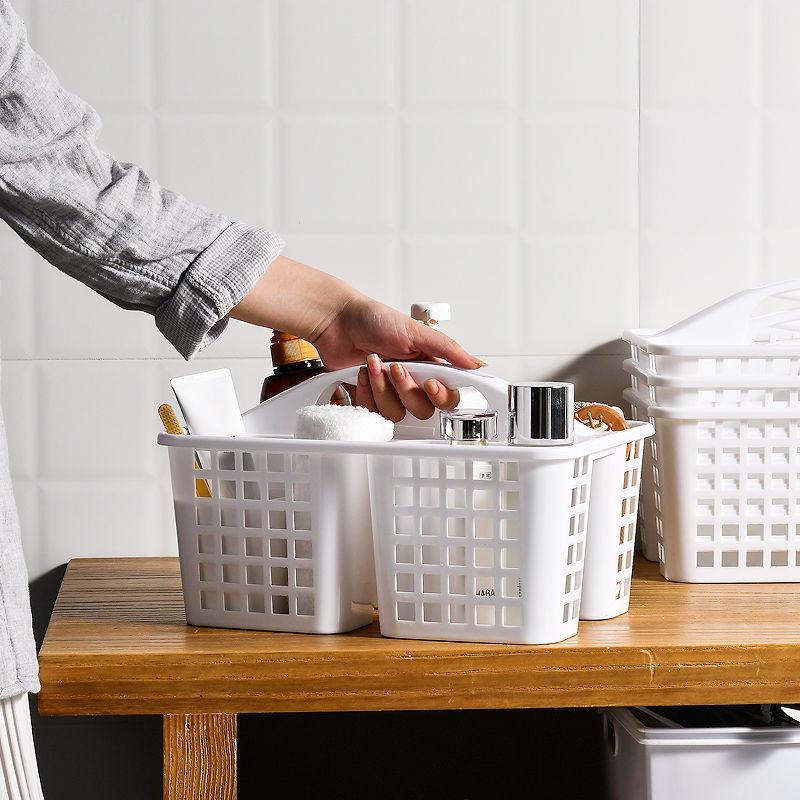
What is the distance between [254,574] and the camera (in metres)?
0.74

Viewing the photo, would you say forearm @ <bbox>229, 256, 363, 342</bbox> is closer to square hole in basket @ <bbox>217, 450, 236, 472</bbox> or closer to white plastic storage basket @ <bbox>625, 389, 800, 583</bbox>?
square hole in basket @ <bbox>217, 450, 236, 472</bbox>

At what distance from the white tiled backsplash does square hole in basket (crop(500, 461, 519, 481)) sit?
464 mm

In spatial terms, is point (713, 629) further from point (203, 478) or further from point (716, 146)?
point (716, 146)

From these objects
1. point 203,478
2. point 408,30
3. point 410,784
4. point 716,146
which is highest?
point 408,30

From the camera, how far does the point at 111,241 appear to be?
71 centimetres

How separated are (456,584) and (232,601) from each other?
18 cm

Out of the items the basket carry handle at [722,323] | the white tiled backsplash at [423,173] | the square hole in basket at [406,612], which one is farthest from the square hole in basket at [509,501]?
the white tiled backsplash at [423,173]

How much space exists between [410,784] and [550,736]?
0.18m

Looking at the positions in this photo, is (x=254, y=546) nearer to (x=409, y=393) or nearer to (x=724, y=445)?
(x=409, y=393)

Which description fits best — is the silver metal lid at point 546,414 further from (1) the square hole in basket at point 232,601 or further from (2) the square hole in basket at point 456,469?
(1) the square hole in basket at point 232,601

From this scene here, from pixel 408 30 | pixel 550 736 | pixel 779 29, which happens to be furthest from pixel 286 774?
pixel 779 29

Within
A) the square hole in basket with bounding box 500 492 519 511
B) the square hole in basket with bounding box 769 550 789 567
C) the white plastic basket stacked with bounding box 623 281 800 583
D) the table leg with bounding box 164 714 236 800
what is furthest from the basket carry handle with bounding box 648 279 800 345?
the table leg with bounding box 164 714 236 800

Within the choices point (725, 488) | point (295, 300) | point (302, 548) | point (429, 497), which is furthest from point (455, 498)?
point (725, 488)

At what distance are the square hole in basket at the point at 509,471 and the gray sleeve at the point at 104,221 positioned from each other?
245 mm
